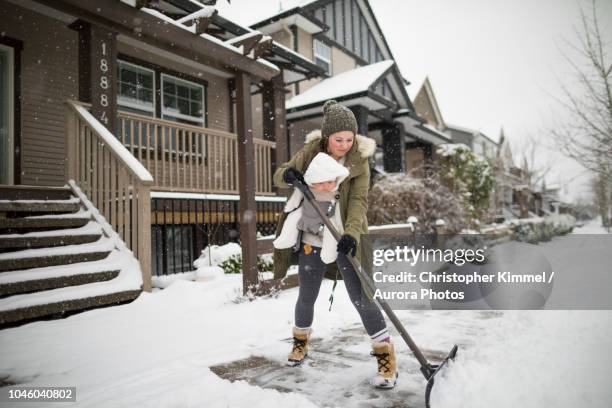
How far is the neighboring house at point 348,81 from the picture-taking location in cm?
1213

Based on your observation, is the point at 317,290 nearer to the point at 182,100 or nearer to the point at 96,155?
the point at 96,155

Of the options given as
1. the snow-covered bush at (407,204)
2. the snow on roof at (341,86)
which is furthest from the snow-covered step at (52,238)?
the snow on roof at (341,86)

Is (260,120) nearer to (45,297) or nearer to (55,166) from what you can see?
(55,166)

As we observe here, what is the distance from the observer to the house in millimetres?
4285

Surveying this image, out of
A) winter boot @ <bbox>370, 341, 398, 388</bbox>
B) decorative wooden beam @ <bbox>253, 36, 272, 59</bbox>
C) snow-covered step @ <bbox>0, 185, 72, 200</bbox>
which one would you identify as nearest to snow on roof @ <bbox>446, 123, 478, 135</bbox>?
decorative wooden beam @ <bbox>253, 36, 272, 59</bbox>

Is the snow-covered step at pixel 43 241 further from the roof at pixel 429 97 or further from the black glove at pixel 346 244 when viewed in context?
the roof at pixel 429 97

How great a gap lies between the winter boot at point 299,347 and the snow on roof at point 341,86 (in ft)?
31.9

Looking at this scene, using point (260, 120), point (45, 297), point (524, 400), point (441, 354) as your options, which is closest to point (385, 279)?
point (441, 354)

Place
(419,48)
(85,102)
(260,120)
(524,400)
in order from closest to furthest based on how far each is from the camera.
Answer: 1. (524,400)
2. (85,102)
3. (260,120)
4. (419,48)

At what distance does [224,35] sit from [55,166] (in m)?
4.65

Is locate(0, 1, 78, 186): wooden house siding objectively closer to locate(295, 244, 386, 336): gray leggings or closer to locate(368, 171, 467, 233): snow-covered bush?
locate(295, 244, 386, 336): gray leggings

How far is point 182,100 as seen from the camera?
31.2ft

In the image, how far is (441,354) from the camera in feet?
9.41

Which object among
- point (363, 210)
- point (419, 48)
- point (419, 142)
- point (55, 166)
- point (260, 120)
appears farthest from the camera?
point (419, 48)
